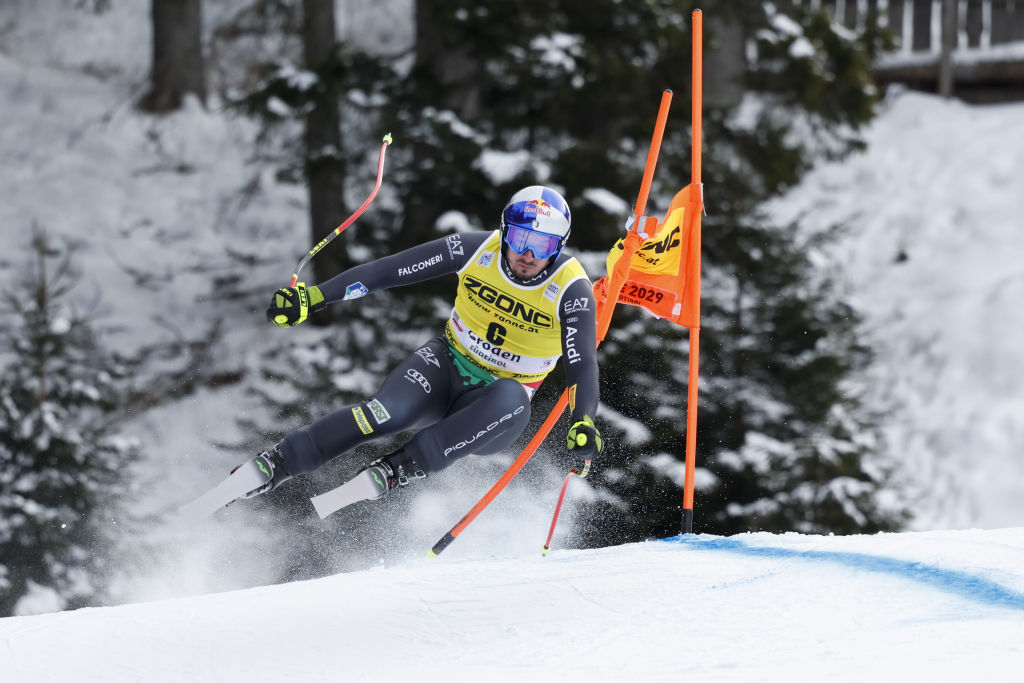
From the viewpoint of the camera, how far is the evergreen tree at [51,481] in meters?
8.11

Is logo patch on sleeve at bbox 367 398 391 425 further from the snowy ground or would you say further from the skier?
the snowy ground

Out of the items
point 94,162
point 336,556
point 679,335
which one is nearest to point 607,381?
point 679,335

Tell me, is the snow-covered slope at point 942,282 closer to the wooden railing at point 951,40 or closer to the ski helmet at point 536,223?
the wooden railing at point 951,40

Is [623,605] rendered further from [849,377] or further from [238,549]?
[849,377]

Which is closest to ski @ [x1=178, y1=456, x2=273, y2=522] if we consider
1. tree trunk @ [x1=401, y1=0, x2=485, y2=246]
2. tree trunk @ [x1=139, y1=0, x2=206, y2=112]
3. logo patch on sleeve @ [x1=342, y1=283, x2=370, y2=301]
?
logo patch on sleeve @ [x1=342, y1=283, x2=370, y2=301]

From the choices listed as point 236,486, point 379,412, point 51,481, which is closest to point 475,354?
point 379,412

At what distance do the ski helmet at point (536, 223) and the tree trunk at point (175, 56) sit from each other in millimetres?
10373

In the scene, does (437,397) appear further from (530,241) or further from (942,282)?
(942,282)

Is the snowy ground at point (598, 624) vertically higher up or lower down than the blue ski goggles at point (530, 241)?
lower down

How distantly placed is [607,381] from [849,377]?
2.03 m

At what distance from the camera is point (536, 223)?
491cm

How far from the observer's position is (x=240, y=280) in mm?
12367

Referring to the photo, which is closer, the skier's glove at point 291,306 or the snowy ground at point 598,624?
the snowy ground at point 598,624

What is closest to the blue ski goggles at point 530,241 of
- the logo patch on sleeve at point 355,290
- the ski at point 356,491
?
the logo patch on sleeve at point 355,290
